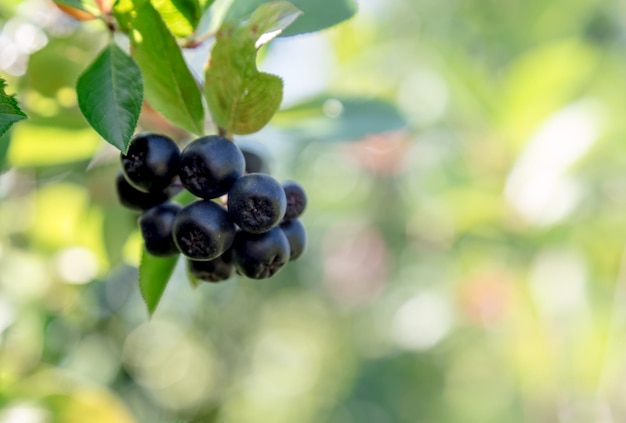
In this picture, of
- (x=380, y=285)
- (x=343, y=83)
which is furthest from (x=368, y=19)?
(x=380, y=285)

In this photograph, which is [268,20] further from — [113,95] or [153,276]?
[153,276]

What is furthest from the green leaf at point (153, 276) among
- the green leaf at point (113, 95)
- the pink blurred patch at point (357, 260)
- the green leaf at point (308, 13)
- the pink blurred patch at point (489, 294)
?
the pink blurred patch at point (357, 260)

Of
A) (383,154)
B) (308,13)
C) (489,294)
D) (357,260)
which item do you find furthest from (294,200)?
(357,260)

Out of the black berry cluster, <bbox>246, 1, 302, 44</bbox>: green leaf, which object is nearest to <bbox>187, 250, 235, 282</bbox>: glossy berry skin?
the black berry cluster

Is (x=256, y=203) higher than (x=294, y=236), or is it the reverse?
(x=256, y=203)

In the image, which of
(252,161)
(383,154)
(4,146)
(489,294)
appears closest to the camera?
(4,146)

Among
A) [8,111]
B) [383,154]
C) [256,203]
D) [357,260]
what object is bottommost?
[357,260]
